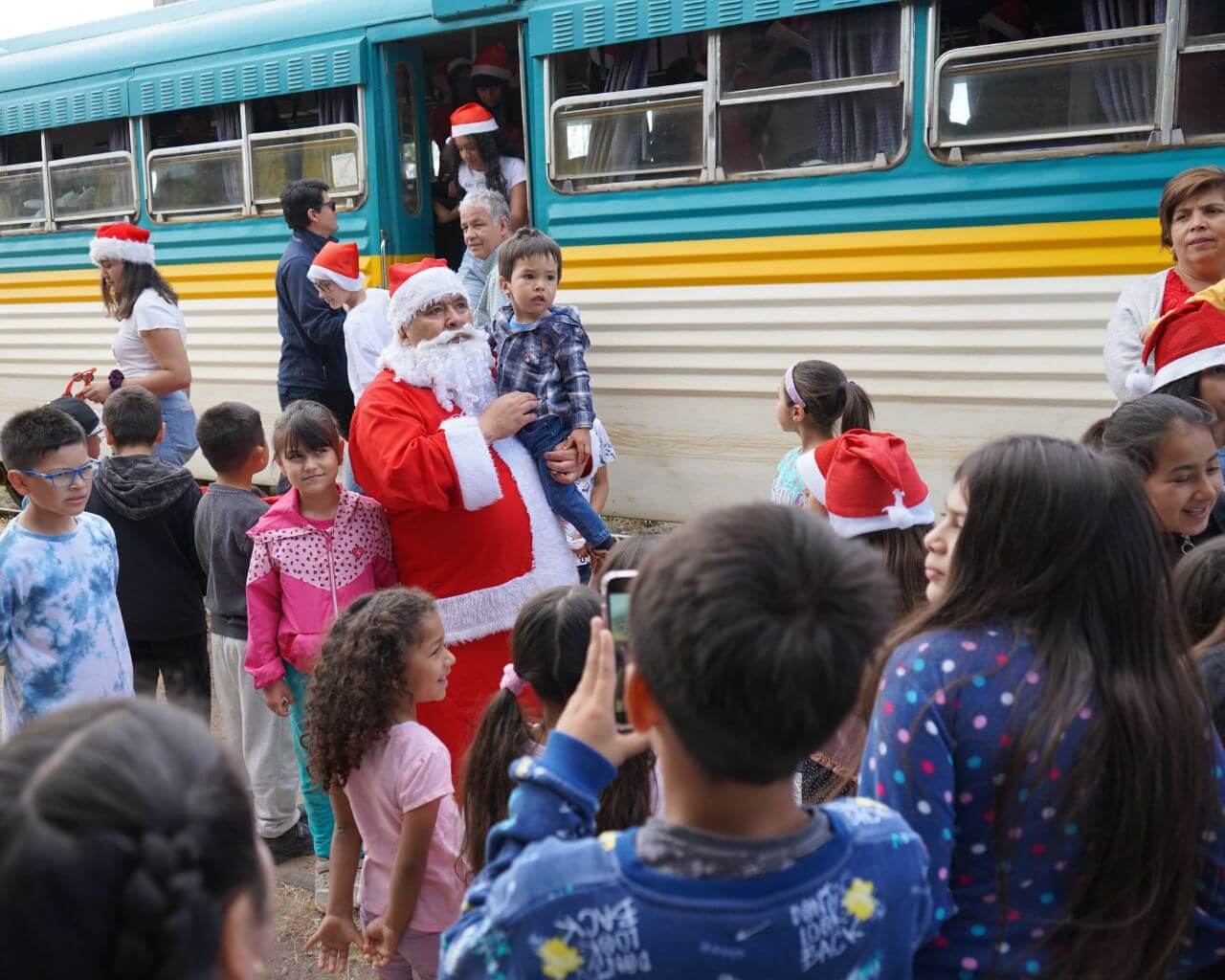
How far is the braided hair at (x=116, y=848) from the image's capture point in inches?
34.6

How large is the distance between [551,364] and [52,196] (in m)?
6.54

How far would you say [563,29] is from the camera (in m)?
6.18

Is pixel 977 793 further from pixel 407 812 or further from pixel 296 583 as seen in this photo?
pixel 296 583

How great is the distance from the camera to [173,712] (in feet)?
3.39

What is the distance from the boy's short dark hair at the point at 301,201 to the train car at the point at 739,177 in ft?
3.68

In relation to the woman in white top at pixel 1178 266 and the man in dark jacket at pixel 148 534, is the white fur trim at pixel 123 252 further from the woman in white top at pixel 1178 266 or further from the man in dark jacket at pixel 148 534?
the woman in white top at pixel 1178 266

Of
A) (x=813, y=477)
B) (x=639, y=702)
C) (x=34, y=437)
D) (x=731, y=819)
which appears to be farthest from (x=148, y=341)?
(x=731, y=819)

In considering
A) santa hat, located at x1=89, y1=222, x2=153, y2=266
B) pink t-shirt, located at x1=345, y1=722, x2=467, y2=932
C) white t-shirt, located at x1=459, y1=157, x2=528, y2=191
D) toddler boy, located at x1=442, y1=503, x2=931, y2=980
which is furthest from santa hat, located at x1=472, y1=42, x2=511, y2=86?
toddler boy, located at x1=442, y1=503, x2=931, y2=980

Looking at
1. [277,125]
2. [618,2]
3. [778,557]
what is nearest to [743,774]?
[778,557]

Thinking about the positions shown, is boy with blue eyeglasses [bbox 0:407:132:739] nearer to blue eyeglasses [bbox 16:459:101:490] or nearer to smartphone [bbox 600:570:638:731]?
blue eyeglasses [bbox 16:459:101:490]

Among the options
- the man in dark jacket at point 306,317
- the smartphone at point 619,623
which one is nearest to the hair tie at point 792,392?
the smartphone at point 619,623

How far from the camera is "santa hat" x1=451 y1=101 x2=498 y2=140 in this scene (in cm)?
674

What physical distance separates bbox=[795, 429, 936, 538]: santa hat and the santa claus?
96cm

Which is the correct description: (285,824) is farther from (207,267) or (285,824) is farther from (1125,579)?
(207,267)
